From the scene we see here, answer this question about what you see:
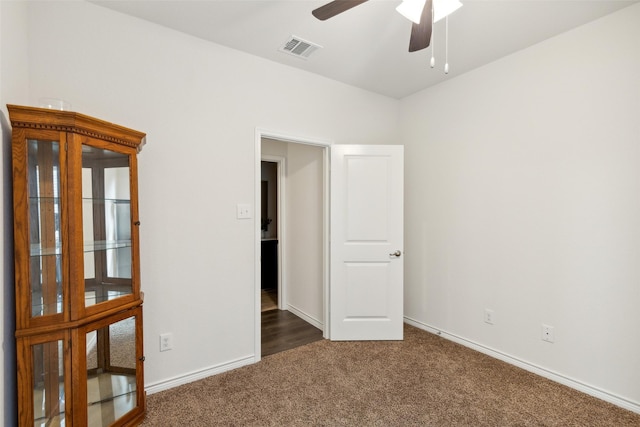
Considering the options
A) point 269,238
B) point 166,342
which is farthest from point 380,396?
point 269,238

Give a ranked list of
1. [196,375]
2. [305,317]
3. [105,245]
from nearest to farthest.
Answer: [105,245], [196,375], [305,317]

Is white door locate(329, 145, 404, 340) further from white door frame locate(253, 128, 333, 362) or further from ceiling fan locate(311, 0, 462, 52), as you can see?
ceiling fan locate(311, 0, 462, 52)

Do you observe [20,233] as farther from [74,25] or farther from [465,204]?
[465,204]

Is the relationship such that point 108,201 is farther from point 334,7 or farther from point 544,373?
point 544,373

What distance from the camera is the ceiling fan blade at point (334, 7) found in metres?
1.40

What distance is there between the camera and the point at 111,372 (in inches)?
68.1

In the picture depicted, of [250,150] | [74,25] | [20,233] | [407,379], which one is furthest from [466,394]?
[74,25]

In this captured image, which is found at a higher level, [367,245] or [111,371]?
[367,245]

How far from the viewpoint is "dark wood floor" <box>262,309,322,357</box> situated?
2.94 m

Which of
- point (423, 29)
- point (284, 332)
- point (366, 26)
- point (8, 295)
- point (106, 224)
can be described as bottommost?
point (284, 332)

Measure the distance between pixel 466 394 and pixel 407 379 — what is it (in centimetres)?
42

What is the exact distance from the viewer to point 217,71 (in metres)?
2.41

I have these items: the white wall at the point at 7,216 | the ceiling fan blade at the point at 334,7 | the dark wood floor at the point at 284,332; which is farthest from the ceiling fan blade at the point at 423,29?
the dark wood floor at the point at 284,332

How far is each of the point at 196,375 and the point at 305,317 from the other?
5.05ft
